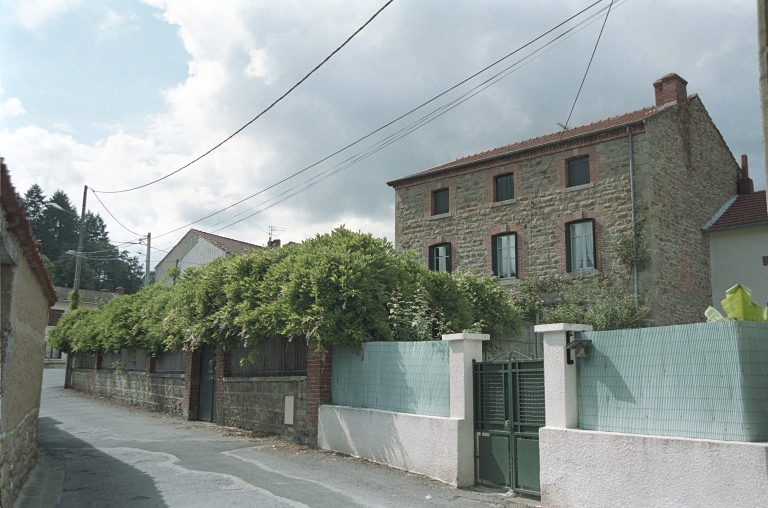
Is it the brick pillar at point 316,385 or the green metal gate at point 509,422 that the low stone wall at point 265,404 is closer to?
the brick pillar at point 316,385

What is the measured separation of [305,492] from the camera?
27.3 ft

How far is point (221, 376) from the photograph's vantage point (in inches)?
608

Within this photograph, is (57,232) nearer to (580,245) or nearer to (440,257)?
(440,257)

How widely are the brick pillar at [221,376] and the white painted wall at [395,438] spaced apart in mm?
4308

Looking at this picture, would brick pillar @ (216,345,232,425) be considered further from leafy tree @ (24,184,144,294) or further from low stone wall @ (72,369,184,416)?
leafy tree @ (24,184,144,294)

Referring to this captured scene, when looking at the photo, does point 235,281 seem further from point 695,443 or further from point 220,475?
point 695,443

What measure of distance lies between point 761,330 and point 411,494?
4.55 m

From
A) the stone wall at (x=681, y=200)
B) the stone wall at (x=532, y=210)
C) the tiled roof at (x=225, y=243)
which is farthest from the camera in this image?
the tiled roof at (x=225, y=243)

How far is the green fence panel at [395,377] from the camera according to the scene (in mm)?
9711

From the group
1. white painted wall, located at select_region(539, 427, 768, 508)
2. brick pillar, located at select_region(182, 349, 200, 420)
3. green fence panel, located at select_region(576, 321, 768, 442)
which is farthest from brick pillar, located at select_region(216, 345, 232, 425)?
green fence panel, located at select_region(576, 321, 768, 442)

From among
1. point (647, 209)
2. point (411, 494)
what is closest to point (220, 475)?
point (411, 494)

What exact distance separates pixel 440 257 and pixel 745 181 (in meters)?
11.9

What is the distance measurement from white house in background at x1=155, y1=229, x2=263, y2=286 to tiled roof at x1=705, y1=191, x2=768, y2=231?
28.1m

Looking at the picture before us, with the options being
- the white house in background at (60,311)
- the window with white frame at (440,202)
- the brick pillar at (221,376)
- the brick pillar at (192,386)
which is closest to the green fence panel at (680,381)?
the brick pillar at (221,376)
